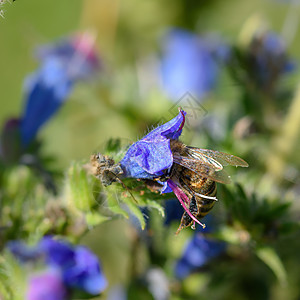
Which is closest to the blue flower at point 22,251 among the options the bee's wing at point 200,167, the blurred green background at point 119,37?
the bee's wing at point 200,167

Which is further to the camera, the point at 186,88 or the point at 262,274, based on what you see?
the point at 186,88

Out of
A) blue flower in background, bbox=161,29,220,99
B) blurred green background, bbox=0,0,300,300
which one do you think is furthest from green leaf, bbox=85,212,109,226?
blue flower in background, bbox=161,29,220,99

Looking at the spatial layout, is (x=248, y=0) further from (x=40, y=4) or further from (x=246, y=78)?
(x=40, y=4)

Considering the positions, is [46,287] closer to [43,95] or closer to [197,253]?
[197,253]

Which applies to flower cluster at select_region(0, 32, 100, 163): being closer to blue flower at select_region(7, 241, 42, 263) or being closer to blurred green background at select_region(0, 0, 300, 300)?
blurred green background at select_region(0, 0, 300, 300)

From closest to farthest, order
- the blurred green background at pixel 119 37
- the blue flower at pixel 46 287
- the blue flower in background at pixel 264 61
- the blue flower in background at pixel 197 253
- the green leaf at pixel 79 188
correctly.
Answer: the green leaf at pixel 79 188, the blue flower at pixel 46 287, the blue flower in background at pixel 197 253, the blue flower in background at pixel 264 61, the blurred green background at pixel 119 37

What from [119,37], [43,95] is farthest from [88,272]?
[119,37]

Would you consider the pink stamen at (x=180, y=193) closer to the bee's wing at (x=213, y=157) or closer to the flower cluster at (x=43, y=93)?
the bee's wing at (x=213, y=157)

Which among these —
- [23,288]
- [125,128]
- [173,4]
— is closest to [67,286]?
[23,288]
